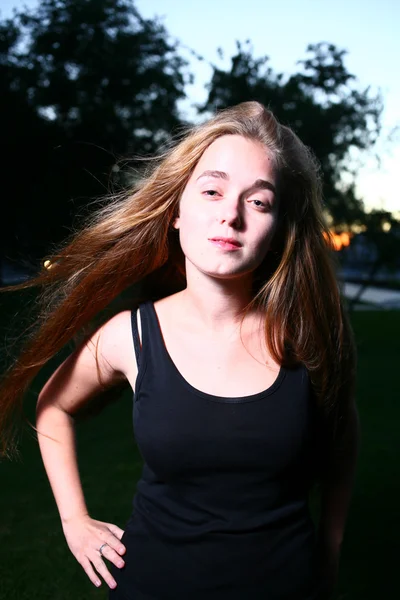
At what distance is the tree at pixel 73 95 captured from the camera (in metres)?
12.3

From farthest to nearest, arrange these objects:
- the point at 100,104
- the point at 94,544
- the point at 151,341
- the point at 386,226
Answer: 1. the point at 100,104
2. the point at 386,226
3. the point at 94,544
4. the point at 151,341

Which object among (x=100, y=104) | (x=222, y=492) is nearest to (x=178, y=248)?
(x=222, y=492)

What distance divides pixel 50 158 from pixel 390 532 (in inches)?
409

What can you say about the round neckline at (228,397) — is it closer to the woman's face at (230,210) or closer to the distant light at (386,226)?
the woman's face at (230,210)

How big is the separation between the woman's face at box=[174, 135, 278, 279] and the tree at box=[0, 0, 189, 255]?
10.6 m

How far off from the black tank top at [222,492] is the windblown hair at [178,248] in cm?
23

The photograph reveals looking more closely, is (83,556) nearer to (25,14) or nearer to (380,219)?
(380,219)

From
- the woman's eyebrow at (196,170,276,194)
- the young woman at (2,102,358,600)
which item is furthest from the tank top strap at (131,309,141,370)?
the woman's eyebrow at (196,170,276,194)

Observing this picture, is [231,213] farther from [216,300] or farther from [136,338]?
[136,338]

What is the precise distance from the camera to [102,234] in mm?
1854

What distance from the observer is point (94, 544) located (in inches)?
69.8

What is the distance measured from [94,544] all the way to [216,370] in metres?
0.61

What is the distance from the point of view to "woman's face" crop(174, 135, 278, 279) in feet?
5.18

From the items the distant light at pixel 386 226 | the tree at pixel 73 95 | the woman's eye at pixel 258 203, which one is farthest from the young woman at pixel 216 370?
the tree at pixel 73 95
